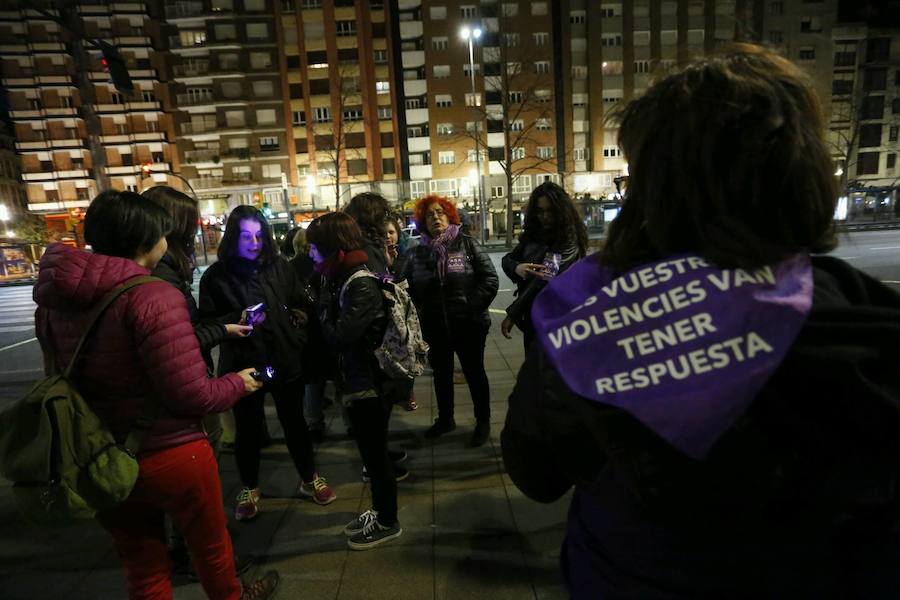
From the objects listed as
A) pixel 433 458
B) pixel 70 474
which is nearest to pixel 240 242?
pixel 70 474

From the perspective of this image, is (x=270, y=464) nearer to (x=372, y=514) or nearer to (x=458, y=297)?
(x=372, y=514)

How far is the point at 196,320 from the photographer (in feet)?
9.96

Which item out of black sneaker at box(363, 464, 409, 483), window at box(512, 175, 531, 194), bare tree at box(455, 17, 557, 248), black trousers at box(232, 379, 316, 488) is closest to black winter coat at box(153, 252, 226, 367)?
black trousers at box(232, 379, 316, 488)

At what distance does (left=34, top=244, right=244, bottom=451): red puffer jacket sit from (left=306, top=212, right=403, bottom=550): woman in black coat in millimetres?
992

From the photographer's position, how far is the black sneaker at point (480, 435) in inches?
167

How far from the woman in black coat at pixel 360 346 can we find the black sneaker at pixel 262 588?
0.45 m

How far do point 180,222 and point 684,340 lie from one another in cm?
314

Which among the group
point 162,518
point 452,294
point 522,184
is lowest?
point 162,518

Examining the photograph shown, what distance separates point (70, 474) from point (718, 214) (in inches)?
82.7

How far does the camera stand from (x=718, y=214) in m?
0.85

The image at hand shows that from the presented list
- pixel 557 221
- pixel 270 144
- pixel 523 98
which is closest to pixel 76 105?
pixel 270 144

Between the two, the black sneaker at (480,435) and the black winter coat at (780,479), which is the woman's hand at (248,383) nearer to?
the black winter coat at (780,479)

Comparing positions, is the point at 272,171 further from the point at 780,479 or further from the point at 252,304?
the point at 780,479

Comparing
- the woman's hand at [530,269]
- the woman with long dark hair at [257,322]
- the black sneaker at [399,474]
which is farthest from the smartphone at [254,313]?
the woman's hand at [530,269]
